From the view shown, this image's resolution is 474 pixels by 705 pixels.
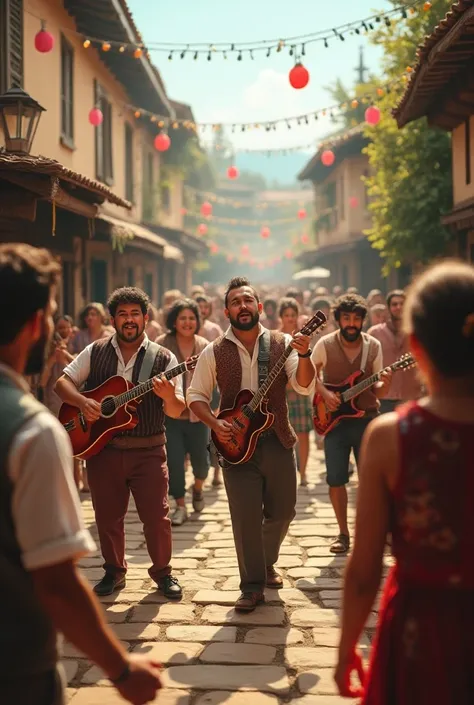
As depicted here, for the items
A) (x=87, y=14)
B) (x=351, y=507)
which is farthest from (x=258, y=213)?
(x=351, y=507)

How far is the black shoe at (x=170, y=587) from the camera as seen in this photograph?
19.2 feet

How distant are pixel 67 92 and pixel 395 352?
833 centimetres

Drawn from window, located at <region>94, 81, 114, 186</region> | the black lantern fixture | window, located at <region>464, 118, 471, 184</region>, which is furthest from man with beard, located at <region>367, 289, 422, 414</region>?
window, located at <region>94, 81, 114, 186</region>

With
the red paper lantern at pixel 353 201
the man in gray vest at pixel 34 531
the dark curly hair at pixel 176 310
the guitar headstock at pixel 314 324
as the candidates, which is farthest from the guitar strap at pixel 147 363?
the red paper lantern at pixel 353 201

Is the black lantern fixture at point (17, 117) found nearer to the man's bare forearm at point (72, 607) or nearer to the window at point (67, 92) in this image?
the window at point (67, 92)

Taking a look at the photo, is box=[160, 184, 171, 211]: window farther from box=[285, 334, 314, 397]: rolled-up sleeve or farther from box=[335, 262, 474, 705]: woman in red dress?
box=[335, 262, 474, 705]: woman in red dress

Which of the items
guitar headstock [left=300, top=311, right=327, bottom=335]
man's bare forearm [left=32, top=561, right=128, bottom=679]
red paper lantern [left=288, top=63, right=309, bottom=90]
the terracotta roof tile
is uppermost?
red paper lantern [left=288, top=63, right=309, bottom=90]

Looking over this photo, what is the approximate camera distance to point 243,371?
5777 millimetres

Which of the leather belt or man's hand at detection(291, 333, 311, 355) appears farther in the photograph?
the leather belt

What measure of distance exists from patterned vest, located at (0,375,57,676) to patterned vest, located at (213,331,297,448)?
11.5 ft

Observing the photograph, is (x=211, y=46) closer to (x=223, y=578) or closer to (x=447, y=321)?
(x=223, y=578)

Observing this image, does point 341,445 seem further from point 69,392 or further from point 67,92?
point 67,92

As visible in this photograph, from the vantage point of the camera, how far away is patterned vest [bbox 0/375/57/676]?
2.17 metres

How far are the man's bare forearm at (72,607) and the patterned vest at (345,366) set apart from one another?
5.08 meters
